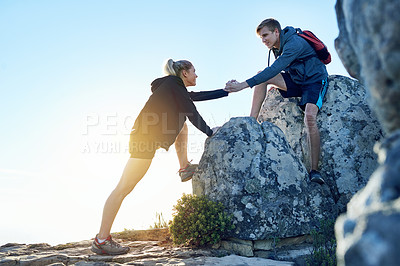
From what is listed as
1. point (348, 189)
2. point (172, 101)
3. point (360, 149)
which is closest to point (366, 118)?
point (360, 149)

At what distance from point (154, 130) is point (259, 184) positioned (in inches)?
83.9

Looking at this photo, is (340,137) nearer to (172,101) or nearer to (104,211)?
(172,101)

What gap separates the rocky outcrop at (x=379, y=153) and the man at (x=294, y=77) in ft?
16.0

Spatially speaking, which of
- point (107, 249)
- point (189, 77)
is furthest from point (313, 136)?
point (107, 249)

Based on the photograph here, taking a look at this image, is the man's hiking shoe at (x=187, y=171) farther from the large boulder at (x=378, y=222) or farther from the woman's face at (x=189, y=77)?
the large boulder at (x=378, y=222)

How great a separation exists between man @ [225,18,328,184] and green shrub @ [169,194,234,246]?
2.07m

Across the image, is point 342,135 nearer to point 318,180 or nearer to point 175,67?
point 318,180

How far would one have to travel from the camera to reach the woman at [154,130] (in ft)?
19.3

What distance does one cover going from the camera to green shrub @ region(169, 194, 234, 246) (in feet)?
18.7

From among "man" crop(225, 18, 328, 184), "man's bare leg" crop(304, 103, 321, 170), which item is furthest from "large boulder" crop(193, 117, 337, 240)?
"man" crop(225, 18, 328, 184)

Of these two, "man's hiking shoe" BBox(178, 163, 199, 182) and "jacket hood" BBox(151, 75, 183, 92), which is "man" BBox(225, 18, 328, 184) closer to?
"jacket hood" BBox(151, 75, 183, 92)

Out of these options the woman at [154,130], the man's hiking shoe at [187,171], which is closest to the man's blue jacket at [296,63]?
the woman at [154,130]

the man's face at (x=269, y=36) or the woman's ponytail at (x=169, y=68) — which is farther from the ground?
the man's face at (x=269, y=36)

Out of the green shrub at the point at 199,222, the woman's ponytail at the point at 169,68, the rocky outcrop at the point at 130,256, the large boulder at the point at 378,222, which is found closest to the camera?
the large boulder at the point at 378,222
